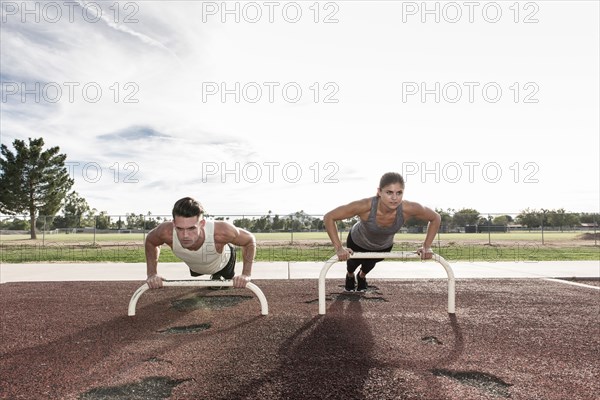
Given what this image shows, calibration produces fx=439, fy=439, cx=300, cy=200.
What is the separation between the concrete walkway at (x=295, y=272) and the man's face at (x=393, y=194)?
3591mm

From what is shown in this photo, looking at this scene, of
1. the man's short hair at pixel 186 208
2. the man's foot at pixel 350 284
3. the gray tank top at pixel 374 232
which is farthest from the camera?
the man's foot at pixel 350 284

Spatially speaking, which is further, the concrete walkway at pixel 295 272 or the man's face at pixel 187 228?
the concrete walkway at pixel 295 272

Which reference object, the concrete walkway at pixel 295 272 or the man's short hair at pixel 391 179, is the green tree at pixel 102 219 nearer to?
the concrete walkway at pixel 295 272

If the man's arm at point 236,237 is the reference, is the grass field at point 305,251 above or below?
below

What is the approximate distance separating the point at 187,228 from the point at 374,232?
226 centimetres

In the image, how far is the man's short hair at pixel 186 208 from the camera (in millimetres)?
4211

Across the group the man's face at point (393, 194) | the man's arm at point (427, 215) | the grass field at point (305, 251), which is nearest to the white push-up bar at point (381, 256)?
the man's arm at point (427, 215)

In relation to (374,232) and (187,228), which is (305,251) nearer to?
(374,232)

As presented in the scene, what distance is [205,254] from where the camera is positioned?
494 centimetres

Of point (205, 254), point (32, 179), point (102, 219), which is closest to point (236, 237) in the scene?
point (205, 254)

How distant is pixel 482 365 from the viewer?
320 cm

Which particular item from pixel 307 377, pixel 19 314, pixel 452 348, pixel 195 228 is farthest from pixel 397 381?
pixel 19 314

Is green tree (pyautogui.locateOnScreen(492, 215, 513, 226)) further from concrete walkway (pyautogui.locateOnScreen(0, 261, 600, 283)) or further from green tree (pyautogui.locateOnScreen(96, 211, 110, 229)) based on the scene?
green tree (pyautogui.locateOnScreen(96, 211, 110, 229))

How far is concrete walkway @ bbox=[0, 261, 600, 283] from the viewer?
822cm
